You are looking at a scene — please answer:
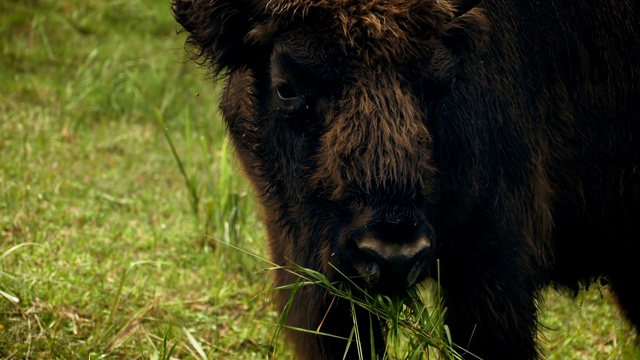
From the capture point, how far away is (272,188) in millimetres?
3508

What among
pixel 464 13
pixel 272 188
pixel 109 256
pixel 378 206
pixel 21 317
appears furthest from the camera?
pixel 109 256

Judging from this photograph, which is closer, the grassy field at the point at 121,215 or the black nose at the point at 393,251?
the black nose at the point at 393,251

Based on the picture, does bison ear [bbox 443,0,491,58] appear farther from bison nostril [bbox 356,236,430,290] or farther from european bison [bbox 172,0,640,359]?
bison nostril [bbox 356,236,430,290]

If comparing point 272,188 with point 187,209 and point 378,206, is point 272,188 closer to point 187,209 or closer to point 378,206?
point 378,206

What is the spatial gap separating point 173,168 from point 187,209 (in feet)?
2.30

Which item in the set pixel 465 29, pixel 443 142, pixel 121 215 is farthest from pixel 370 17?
pixel 121 215

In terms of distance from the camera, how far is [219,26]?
336cm

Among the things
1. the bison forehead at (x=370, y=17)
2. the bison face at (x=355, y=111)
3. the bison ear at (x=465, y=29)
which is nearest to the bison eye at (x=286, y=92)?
the bison face at (x=355, y=111)

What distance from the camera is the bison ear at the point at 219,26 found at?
3.33 metres

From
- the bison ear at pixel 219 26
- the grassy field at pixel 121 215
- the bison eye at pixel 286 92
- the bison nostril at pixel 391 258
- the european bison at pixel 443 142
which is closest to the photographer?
the bison nostril at pixel 391 258

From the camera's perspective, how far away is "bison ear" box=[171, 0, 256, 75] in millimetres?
3326

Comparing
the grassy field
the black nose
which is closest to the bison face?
the black nose

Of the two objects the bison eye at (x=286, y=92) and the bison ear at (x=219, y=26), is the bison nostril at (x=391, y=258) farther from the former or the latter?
the bison ear at (x=219, y=26)

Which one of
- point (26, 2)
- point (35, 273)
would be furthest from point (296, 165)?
point (26, 2)
